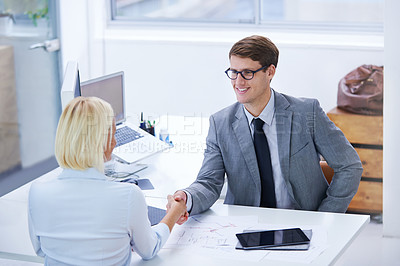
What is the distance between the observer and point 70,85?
252 centimetres

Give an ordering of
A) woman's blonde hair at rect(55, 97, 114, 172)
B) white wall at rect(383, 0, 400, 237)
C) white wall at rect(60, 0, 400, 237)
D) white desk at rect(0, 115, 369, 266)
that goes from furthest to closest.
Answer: white wall at rect(60, 0, 400, 237), white wall at rect(383, 0, 400, 237), white desk at rect(0, 115, 369, 266), woman's blonde hair at rect(55, 97, 114, 172)

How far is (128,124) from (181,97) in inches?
78.8

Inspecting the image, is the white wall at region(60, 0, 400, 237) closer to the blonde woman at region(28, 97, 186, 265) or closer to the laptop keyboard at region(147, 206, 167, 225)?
the laptop keyboard at region(147, 206, 167, 225)

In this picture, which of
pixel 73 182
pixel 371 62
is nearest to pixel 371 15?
pixel 371 62

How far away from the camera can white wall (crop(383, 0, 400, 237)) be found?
11.9ft

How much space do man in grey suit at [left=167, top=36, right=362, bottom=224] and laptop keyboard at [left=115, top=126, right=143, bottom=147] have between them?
1.94 feet

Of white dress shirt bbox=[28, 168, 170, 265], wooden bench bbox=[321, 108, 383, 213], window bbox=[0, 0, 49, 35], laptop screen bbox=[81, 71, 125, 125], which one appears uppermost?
window bbox=[0, 0, 49, 35]

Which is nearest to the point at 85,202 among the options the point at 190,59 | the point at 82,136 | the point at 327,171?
the point at 82,136

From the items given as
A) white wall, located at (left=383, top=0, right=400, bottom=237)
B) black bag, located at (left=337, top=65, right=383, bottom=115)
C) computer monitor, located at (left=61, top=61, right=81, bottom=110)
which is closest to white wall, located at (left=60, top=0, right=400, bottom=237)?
black bag, located at (left=337, top=65, right=383, bottom=115)

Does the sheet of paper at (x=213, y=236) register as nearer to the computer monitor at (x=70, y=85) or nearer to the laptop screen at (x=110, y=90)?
the computer monitor at (x=70, y=85)

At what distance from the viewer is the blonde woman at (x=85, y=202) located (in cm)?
180

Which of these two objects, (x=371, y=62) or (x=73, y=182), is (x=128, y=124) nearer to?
(x=73, y=182)

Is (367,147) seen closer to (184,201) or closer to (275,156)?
(275,156)

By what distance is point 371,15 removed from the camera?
190 inches
